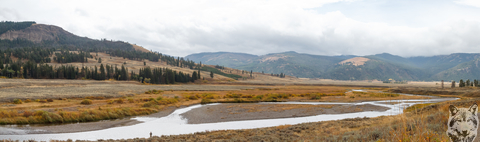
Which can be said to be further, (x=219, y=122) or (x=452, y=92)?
(x=452, y=92)

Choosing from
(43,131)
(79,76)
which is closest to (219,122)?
(43,131)

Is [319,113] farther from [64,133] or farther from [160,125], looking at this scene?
[64,133]

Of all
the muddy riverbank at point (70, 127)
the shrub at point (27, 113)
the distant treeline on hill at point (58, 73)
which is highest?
the distant treeline on hill at point (58, 73)

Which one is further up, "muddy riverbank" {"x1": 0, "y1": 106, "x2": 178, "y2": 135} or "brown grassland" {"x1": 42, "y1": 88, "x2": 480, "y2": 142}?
"brown grassland" {"x1": 42, "y1": 88, "x2": 480, "y2": 142}

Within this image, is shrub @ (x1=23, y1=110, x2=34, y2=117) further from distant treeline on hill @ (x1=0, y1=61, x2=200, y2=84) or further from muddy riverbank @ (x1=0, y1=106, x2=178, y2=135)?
distant treeline on hill @ (x1=0, y1=61, x2=200, y2=84)

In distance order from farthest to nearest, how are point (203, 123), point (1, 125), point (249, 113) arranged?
point (249, 113) < point (203, 123) < point (1, 125)

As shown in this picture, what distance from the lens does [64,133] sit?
2053 cm

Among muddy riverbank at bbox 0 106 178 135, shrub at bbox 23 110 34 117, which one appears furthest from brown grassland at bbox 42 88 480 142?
shrub at bbox 23 110 34 117

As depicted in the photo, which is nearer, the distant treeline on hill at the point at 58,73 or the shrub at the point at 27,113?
the shrub at the point at 27,113

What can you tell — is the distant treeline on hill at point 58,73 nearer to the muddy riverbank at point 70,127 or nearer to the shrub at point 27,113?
the shrub at point 27,113

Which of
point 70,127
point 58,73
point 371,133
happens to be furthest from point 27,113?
point 58,73

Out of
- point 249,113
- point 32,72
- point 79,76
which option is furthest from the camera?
point 79,76

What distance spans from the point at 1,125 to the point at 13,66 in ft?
424

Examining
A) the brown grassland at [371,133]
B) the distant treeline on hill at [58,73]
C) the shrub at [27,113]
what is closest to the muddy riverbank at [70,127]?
the shrub at [27,113]
